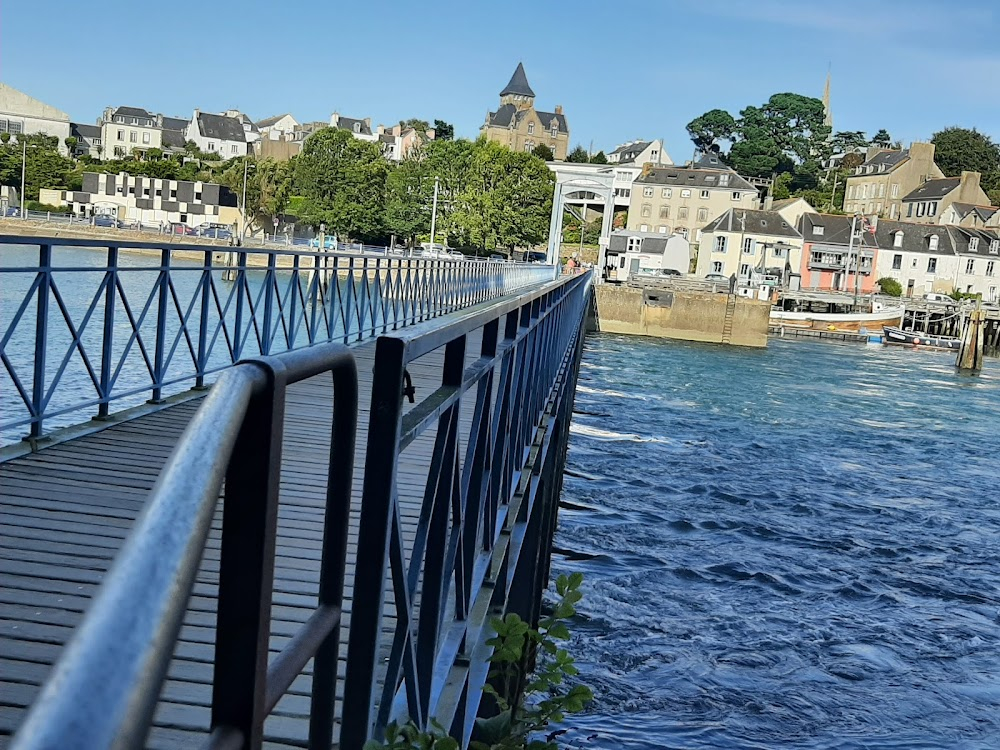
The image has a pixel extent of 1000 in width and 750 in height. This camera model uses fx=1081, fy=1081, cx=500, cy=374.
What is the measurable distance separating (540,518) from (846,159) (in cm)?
14027

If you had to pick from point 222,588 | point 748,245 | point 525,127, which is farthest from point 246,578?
point 525,127

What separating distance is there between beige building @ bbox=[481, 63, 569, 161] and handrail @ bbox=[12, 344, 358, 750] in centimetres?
13905

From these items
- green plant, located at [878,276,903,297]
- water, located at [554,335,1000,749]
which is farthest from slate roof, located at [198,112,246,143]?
Result: water, located at [554,335,1000,749]

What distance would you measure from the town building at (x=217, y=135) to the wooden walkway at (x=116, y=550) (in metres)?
162

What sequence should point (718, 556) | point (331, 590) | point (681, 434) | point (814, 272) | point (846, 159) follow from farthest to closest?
1. point (846, 159)
2. point (814, 272)
3. point (681, 434)
4. point (718, 556)
5. point (331, 590)

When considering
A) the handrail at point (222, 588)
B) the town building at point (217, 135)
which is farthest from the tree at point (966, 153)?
the handrail at point (222, 588)

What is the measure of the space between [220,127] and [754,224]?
331ft

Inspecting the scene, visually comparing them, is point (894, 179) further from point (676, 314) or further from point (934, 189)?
point (676, 314)

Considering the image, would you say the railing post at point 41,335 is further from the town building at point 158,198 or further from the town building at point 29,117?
the town building at point 29,117

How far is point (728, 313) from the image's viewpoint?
57.0 metres

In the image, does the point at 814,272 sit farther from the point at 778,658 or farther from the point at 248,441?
the point at 248,441

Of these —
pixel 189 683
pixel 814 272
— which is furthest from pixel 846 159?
pixel 189 683

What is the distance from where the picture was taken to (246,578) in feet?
3.95

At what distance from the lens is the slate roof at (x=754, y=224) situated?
89938 millimetres
